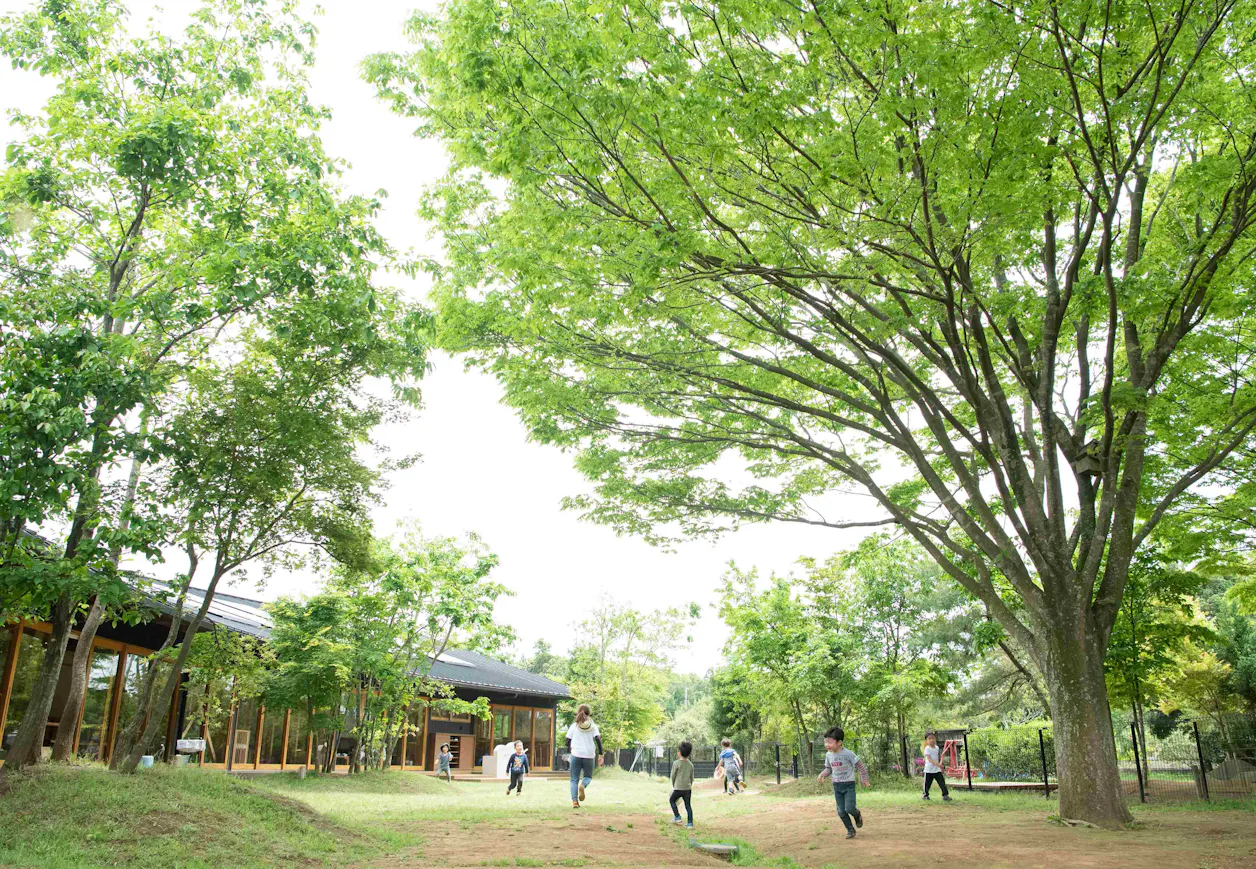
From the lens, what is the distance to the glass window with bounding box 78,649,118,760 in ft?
50.2

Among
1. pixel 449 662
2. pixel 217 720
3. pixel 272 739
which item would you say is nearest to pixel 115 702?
pixel 217 720

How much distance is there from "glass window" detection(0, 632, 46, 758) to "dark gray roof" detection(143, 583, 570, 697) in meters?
2.74

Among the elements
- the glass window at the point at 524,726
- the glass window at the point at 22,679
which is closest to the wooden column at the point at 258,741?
the glass window at the point at 22,679

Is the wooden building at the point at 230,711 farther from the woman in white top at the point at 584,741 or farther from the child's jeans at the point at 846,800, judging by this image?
the child's jeans at the point at 846,800

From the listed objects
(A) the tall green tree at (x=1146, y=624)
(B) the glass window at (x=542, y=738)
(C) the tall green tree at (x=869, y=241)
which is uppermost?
(C) the tall green tree at (x=869, y=241)

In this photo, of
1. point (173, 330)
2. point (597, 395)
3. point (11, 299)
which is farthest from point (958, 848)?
point (11, 299)

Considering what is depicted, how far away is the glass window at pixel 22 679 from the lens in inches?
505

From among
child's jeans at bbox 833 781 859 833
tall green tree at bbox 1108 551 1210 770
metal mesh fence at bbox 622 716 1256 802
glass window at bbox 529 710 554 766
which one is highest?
tall green tree at bbox 1108 551 1210 770

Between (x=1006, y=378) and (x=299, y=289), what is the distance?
1024 centimetres

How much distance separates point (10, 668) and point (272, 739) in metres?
9.74

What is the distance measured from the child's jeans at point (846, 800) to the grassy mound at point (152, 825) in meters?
5.33

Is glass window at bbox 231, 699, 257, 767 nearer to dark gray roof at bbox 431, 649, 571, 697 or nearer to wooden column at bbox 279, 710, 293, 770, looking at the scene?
wooden column at bbox 279, 710, 293, 770

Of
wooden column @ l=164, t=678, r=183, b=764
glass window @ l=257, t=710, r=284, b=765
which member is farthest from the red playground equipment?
wooden column @ l=164, t=678, r=183, b=764

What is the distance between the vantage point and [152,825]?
698 cm
